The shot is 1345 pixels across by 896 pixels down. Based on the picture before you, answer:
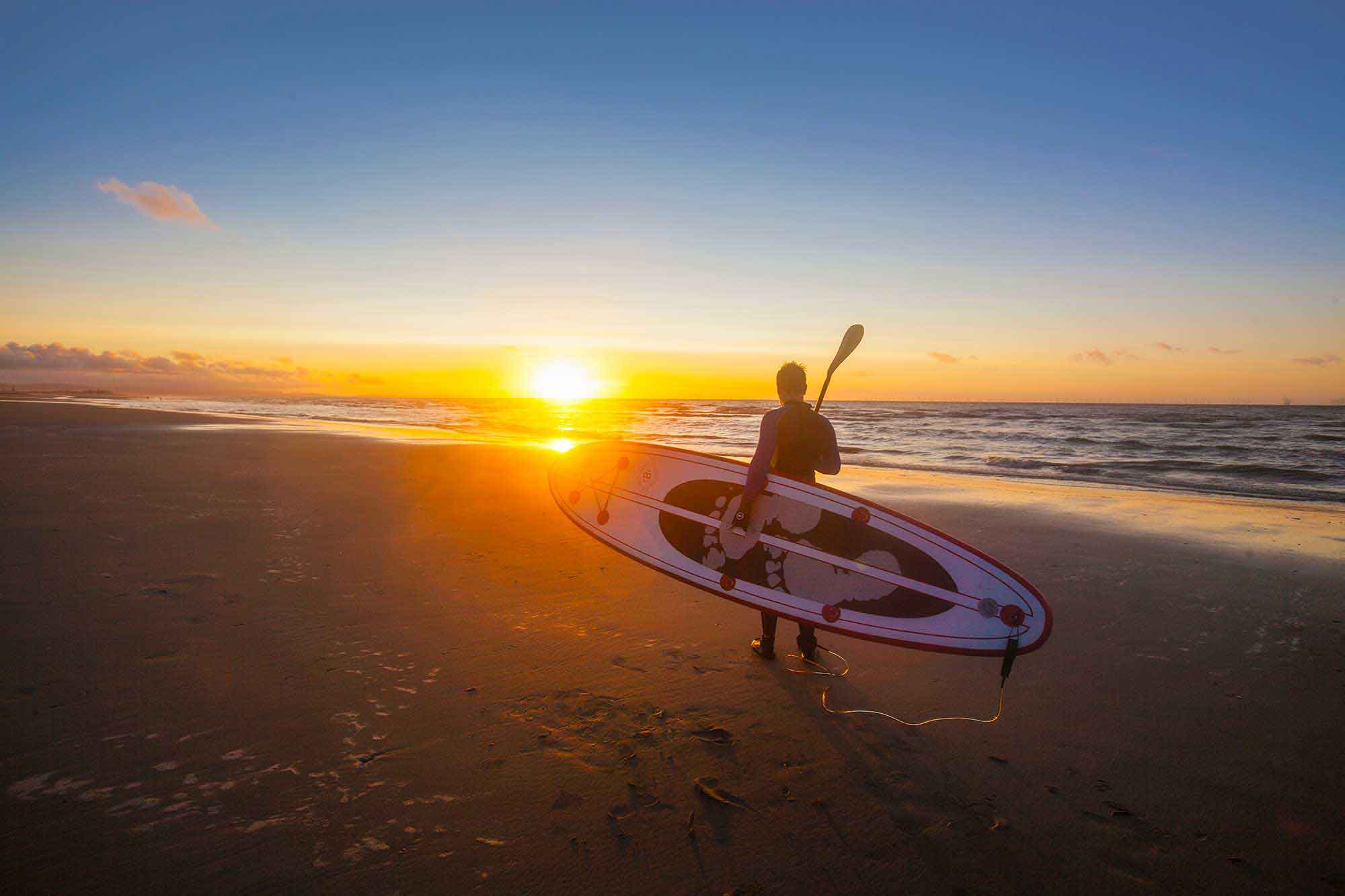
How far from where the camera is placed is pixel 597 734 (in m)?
3.09

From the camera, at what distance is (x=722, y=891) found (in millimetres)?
2191

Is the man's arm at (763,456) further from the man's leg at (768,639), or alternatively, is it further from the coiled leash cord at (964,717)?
the coiled leash cord at (964,717)

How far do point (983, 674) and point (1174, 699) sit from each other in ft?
3.15

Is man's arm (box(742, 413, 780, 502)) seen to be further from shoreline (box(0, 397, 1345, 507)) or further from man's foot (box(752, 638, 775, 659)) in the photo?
shoreline (box(0, 397, 1345, 507))

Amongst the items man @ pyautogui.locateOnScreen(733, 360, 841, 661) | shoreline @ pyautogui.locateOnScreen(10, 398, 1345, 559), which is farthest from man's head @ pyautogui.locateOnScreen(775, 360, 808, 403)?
shoreline @ pyautogui.locateOnScreen(10, 398, 1345, 559)

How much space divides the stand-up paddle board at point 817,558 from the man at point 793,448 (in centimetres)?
13

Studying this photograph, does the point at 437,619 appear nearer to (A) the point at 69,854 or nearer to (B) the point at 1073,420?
(A) the point at 69,854

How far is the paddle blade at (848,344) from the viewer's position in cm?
460

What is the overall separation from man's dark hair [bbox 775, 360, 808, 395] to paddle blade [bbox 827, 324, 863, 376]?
2.11 ft

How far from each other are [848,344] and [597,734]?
310 centimetres

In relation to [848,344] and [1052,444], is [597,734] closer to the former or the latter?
[848,344]

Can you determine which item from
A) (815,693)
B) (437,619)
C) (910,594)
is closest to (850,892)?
(815,693)

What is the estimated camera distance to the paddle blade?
460cm

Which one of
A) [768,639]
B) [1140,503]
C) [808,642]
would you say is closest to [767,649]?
[768,639]
